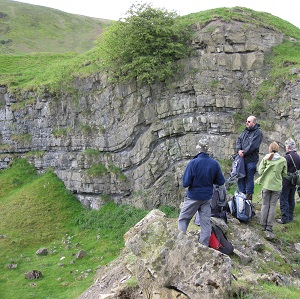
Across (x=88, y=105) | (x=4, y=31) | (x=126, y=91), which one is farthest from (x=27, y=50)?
(x=126, y=91)

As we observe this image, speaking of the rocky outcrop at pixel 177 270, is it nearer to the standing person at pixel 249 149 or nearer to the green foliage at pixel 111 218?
the standing person at pixel 249 149

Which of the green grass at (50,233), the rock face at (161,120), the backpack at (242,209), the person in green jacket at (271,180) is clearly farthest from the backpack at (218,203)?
the rock face at (161,120)

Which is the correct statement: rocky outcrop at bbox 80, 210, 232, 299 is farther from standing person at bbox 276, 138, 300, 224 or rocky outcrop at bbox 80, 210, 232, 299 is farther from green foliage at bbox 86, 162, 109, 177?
green foliage at bbox 86, 162, 109, 177

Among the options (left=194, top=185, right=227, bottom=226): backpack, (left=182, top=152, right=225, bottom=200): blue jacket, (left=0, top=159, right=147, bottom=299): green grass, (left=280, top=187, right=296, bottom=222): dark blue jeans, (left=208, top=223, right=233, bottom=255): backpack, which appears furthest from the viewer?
(left=0, top=159, right=147, bottom=299): green grass

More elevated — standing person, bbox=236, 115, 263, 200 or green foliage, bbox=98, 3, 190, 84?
green foliage, bbox=98, 3, 190, 84

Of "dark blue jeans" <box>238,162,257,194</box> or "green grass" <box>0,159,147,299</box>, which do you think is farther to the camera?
"green grass" <box>0,159,147,299</box>

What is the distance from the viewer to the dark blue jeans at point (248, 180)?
10266 mm

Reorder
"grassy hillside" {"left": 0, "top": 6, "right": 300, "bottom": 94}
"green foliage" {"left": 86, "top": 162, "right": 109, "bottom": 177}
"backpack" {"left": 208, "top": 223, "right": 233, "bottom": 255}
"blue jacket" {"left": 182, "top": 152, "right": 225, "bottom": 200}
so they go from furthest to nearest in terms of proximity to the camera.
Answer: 1. "green foliage" {"left": 86, "top": 162, "right": 109, "bottom": 177}
2. "grassy hillside" {"left": 0, "top": 6, "right": 300, "bottom": 94}
3. "backpack" {"left": 208, "top": 223, "right": 233, "bottom": 255}
4. "blue jacket" {"left": 182, "top": 152, "right": 225, "bottom": 200}

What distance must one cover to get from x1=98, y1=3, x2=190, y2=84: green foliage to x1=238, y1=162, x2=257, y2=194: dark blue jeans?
10.6m

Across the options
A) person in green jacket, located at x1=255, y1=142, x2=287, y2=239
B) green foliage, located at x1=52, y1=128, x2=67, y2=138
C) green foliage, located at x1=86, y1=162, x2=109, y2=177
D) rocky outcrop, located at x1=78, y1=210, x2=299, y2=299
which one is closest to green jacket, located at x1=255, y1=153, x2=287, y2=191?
person in green jacket, located at x1=255, y1=142, x2=287, y2=239

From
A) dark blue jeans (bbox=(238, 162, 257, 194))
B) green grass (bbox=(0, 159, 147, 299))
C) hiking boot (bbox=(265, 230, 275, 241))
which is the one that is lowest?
green grass (bbox=(0, 159, 147, 299))

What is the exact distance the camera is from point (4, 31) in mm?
49375

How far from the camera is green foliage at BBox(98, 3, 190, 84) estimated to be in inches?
771

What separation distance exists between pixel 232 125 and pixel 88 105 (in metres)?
10.3
